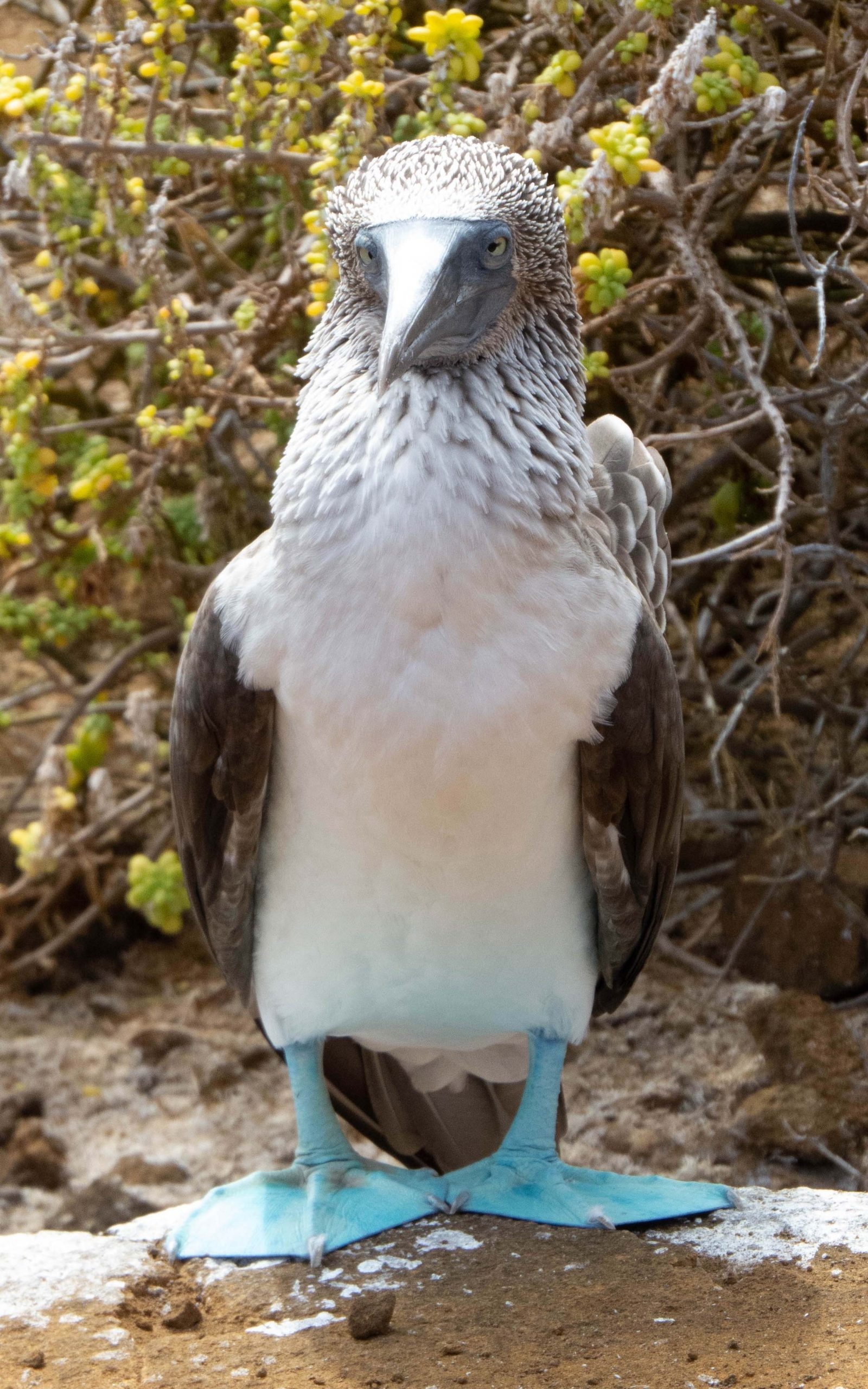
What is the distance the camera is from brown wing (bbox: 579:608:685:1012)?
2436 mm

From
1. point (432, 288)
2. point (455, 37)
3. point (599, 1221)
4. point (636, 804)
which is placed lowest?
point (599, 1221)

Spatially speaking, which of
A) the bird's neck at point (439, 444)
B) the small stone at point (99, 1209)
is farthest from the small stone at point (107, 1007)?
the bird's neck at point (439, 444)

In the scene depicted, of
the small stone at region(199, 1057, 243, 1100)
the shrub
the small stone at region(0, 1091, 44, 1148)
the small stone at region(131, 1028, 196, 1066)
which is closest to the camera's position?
the shrub

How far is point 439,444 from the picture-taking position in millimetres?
2215

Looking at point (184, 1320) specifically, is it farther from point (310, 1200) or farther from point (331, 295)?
point (331, 295)

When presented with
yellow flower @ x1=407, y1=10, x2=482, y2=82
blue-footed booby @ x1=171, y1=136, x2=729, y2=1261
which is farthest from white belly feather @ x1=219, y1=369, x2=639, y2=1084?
yellow flower @ x1=407, y1=10, x2=482, y2=82

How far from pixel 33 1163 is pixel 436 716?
2.53m

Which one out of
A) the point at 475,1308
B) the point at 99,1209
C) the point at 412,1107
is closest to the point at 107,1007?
the point at 99,1209

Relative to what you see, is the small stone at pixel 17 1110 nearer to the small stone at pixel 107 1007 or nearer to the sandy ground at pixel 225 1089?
the sandy ground at pixel 225 1089

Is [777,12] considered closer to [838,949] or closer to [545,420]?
[545,420]

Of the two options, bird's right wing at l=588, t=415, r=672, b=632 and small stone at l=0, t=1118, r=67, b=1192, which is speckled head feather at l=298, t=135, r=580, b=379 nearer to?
bird's right wing at l=588, t=415, r=672, b=632

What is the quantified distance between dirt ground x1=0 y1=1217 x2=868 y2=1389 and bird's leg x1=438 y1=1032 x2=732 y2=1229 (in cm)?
4

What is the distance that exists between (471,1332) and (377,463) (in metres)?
1.38

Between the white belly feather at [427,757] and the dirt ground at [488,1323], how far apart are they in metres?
0.42
